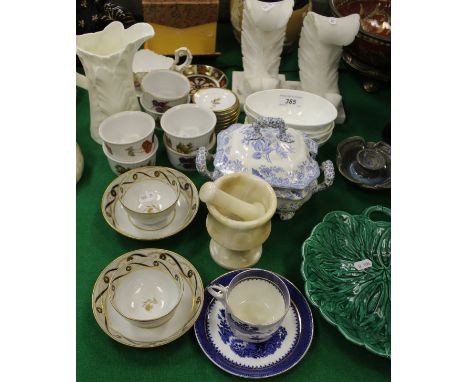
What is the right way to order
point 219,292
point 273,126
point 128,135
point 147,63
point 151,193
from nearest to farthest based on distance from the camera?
point 219,292, point 273,126, point 151,193, point 128,135, point 147,63

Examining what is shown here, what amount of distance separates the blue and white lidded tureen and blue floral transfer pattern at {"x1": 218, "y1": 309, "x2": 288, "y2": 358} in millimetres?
315

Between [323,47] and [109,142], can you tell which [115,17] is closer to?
[109,142]

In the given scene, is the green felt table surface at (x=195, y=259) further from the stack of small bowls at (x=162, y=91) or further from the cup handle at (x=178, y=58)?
the cup handle at (x=178, y=58)

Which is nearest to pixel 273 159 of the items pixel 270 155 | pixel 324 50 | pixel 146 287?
pixel 270 155

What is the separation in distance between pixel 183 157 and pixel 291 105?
36cm

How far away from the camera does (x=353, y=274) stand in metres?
0.96

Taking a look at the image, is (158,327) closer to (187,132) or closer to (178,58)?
(187,132)

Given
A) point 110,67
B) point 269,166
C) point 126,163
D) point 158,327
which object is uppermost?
point 110,67

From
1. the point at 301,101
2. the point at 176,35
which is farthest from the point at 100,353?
the point at 176,35

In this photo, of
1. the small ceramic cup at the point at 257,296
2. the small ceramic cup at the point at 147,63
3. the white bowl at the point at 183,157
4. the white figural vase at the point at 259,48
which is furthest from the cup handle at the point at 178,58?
the small ceramic cup at the point at 257,296

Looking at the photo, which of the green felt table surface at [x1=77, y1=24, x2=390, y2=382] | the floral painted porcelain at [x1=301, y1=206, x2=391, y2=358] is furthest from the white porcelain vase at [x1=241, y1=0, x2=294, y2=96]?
the floral painted porcelain at [x1=301, y1=206, x2=391, y2=358]

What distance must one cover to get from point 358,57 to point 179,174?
0.74m

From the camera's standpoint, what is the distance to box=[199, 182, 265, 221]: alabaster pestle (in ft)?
2.68

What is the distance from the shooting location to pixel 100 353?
85 cm
